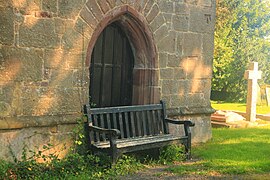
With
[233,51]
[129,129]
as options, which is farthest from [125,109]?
[233,51]

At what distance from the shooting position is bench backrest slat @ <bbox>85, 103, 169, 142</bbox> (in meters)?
5.84

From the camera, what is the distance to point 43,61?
213 inches

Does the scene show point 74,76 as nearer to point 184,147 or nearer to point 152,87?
point 152,87

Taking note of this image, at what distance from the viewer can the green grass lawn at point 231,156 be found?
18.6 feet

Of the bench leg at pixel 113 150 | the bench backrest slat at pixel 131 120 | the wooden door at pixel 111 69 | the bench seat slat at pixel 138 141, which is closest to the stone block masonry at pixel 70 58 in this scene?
the wooden door at pixel 111 69

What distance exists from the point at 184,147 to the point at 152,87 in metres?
1.16

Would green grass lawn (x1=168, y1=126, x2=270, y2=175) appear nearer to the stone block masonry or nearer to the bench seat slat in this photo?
the bench seat slat

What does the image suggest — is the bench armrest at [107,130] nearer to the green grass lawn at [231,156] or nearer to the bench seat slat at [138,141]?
the bench seat slat at [138,141]

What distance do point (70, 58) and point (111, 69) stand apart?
1108mm

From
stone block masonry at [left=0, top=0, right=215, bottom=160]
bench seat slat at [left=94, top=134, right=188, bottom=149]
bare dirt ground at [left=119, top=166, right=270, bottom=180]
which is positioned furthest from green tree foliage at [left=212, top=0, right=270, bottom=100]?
bare dirt ground at [left=119, top=166, right=270, bottom=180]

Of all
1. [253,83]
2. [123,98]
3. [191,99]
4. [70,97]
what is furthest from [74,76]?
[253,83]

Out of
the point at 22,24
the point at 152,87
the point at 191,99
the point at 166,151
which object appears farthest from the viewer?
the point at 191,99

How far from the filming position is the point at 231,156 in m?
6.48

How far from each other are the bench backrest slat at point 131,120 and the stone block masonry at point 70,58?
263mm
